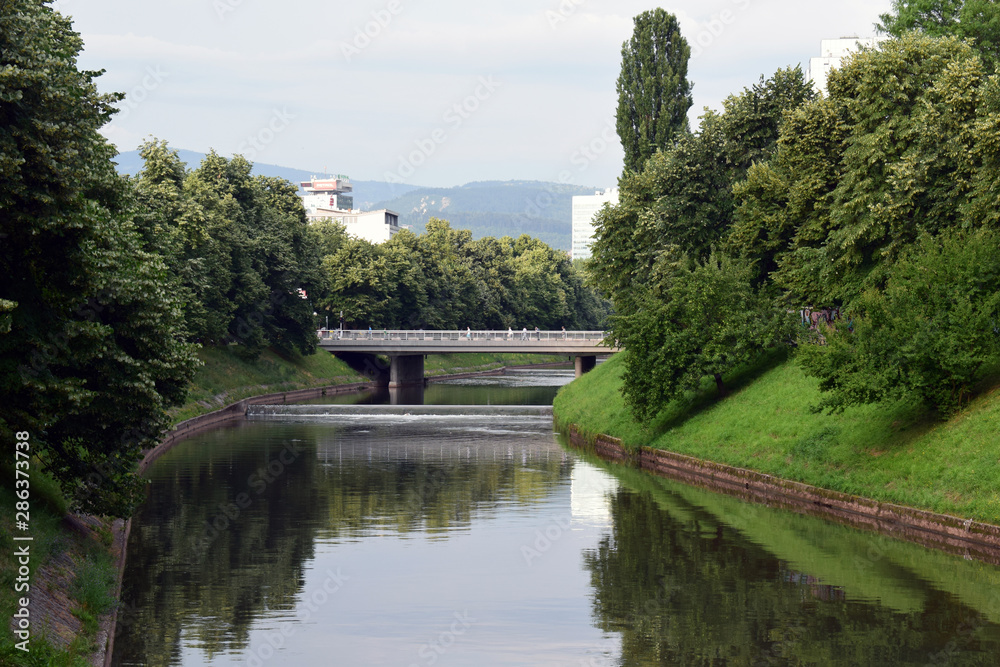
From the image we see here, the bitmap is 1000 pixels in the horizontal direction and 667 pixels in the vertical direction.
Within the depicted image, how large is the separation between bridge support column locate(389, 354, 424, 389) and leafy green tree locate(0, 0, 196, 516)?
288ft

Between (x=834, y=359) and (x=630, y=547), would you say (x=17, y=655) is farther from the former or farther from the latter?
(x=834, y=359)

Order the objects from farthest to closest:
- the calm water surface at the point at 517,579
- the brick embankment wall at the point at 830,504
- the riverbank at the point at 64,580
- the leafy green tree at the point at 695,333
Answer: the leafy green tree at the point at 695,333
the brick embankment wall at the point at 830,504
the calm water surface at the point at 517,579
the riverbank at the point at 64,580

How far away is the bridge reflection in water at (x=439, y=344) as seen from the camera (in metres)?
110

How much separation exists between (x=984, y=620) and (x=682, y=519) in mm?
15235

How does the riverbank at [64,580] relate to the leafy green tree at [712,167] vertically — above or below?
→ below

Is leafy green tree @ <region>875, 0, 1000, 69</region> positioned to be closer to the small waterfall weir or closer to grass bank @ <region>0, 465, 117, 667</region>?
the small waterfall weir

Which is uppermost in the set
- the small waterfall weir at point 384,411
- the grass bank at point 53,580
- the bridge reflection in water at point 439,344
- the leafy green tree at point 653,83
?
the leafy green tree at point 653,83

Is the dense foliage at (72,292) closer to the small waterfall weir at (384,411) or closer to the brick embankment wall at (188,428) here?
the brick embankment wall at (188,428)

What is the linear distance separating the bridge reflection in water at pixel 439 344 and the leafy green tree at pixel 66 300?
7345 centimetres

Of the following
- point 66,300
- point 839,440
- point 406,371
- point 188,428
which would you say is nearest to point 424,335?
point 406,371

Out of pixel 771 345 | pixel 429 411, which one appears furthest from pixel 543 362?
pixel 771 345

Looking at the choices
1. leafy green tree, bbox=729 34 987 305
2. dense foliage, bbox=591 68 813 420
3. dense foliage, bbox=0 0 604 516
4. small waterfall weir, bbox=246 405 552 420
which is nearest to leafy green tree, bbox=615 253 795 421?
dense foliage, bbox=591 68 813 420

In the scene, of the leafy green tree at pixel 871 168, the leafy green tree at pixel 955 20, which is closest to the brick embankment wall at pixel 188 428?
the leafy green tree at pixel 871 168

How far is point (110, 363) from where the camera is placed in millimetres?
28422
